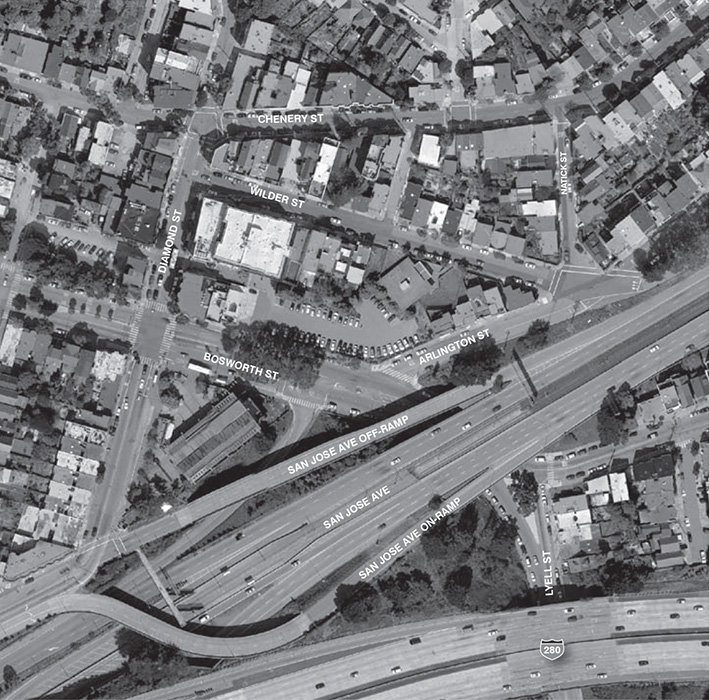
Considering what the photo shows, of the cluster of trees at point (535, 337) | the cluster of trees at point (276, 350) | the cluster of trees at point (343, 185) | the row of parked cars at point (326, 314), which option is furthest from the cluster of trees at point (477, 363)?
the cluster of trees at point (343, 185)

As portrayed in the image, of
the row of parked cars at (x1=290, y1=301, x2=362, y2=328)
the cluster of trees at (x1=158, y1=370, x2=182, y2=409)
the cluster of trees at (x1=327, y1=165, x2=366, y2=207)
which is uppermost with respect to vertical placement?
the cluster of trees at (x1=327, y1=165, x2=366, y2=207)

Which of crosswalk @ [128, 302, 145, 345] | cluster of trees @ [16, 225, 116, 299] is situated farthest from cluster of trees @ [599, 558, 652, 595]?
cluster of trees @ [16, 225, 116, 299]

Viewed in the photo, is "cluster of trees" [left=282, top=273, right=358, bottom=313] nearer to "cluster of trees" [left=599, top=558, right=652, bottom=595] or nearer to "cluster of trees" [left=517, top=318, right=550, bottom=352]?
"cluster of trees" [left=517, top=318, right=550, bottom=352]

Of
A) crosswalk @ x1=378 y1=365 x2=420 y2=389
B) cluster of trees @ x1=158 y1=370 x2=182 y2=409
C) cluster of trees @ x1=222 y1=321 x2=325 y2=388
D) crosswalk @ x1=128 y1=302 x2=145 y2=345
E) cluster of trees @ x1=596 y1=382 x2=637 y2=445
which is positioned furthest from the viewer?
crosswalk @ x1=128 y1=302 x2=145 y2=345

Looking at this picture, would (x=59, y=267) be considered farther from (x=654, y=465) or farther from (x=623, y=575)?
(x=623, y=575)

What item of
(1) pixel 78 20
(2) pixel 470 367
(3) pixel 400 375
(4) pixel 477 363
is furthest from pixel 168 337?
(1) pixel 78 20

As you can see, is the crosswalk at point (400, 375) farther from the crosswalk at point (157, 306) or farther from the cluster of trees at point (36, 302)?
the cluster of trees at point (36, 302)

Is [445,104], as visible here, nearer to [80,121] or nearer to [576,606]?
[80,121]
